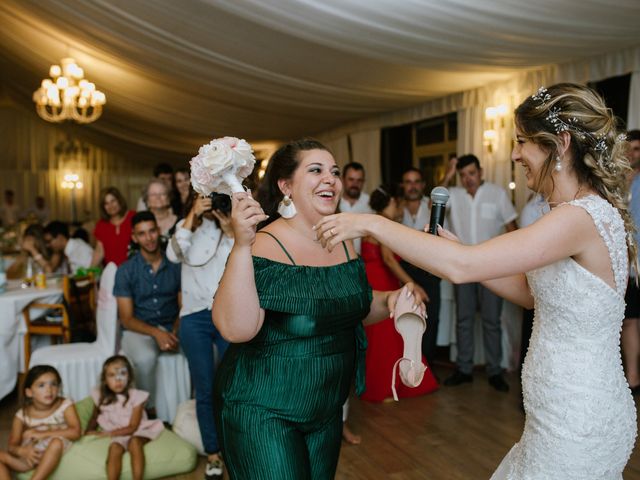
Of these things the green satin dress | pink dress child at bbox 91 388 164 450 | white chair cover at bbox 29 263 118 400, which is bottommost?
pink dress child at bbox 91 388 164 450

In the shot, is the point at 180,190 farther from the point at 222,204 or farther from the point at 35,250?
the point at 35,250

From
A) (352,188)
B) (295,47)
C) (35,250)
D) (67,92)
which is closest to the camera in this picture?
(295,47)

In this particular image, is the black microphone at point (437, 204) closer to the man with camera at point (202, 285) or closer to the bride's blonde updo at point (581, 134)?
the bride's blonde updo at point (581, 134)

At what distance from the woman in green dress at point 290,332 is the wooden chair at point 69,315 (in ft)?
11.6

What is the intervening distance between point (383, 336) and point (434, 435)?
103cm

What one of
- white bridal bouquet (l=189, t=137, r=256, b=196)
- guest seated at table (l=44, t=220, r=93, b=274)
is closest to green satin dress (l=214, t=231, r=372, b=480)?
white bridal bouquet (l=189, t=137, r=256, b=196)

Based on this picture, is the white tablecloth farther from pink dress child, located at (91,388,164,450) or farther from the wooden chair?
pink dress child, located at (91,388,164,450)

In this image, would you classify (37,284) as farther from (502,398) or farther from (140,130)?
(140,130)

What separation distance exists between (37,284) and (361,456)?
3.36 meters

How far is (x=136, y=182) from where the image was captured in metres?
16.0

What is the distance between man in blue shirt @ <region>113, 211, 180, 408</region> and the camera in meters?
4.11

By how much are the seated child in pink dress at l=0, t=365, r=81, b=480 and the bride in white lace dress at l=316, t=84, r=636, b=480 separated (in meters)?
2.56

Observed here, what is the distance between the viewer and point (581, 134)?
1.60m

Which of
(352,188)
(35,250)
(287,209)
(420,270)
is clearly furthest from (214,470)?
(35,250)
